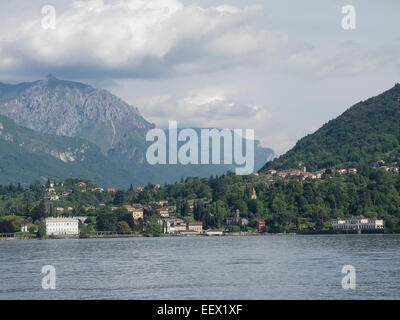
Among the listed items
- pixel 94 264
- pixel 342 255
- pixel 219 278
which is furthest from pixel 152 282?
pixel 342 255

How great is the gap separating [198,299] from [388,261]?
36.1m

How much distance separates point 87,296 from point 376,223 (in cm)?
15761

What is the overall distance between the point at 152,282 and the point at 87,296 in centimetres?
904

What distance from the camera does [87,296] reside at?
51781 millimetres

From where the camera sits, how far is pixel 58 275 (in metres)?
68.2

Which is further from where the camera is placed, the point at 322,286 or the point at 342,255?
the point at 342,255

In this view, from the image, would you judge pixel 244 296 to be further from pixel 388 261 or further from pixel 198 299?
pixel 388 261
